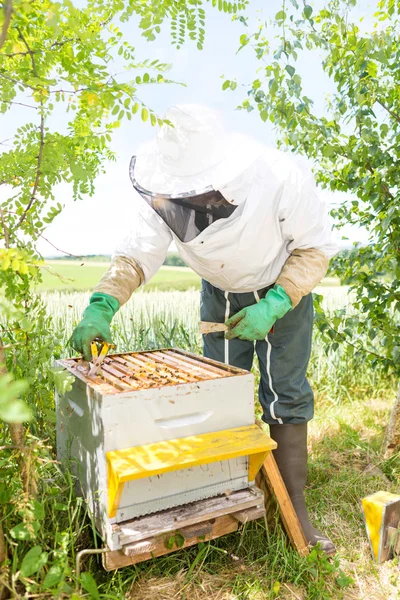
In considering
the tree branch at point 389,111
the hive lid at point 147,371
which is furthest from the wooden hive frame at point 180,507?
the tree branch at point 389,111

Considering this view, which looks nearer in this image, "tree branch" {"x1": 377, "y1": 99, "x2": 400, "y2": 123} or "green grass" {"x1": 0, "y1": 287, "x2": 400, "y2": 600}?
"green grass" {"x1": 0, "y1": 287, "x2": 400, "y2": 600}

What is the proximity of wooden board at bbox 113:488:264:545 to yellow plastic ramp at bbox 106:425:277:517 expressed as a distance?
0.29 ft

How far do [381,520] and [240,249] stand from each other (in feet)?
4.27

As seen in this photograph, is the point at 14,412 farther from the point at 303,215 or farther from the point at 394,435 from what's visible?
the point at 394,435

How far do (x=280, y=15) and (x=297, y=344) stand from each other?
1.65 meters

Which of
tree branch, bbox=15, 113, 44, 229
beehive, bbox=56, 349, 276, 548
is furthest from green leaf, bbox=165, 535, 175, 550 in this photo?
tree branch, bbox=15, 113, 44, 229

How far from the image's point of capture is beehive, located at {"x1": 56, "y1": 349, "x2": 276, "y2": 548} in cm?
158

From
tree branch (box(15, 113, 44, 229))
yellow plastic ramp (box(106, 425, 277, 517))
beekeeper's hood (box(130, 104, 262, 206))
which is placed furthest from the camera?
Answer: tree branch (box(15, 113, 44, 229))

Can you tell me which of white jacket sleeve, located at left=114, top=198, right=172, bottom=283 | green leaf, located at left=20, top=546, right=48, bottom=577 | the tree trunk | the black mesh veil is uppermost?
the black mesh veil

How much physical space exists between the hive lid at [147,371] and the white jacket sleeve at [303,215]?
682mm

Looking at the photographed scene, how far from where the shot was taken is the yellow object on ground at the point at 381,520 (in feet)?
7.15

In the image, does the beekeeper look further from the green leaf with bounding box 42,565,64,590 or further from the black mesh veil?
the green leaf with bounding box 42,565,64,590

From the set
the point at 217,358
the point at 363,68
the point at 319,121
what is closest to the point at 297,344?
the point at 217,358

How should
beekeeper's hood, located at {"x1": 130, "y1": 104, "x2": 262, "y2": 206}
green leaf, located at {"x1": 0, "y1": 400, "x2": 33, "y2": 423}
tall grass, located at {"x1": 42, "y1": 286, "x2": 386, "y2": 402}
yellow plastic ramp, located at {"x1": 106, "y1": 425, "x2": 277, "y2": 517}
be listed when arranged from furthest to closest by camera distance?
tall grass, located at {"x1": 42, "y1": 286, "x2": 386, "y2": 402} → beekeeper's hood, located at {"x1": 130, "y1": 104, "x2": 262, "y2": 206} → yellow plastic ramp, located at {"x1": 106, "y1": 425, "x2": 277, "y2": 517} → green leaf, located at {"x1": 0, "y1": 400, "x2": 33, "y2": 423}
